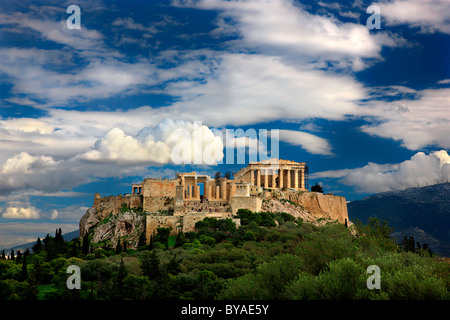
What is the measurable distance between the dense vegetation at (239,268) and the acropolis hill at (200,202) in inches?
139

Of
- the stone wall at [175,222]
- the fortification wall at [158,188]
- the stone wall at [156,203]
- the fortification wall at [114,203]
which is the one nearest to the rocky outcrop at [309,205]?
the stone wall at [175,222]

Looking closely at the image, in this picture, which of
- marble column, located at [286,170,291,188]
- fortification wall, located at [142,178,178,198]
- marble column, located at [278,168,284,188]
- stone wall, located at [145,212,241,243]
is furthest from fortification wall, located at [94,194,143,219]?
marble column, located at [286,170,291,188]

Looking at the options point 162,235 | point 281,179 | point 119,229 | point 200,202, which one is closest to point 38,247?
point 119,229

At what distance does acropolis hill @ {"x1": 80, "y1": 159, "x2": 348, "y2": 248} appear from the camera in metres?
65.8

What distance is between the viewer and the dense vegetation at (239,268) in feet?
95.6

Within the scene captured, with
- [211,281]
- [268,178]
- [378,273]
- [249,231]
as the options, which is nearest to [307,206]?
[268,178]

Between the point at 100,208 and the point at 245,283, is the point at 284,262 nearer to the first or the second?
the point at 245,283

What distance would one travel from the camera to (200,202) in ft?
234

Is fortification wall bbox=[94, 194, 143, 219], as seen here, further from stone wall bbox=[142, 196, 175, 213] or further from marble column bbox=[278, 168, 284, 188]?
marble column bbox=[278, 168, 284, 188]

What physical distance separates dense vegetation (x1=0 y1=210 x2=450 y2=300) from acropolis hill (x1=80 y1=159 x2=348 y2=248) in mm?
3527

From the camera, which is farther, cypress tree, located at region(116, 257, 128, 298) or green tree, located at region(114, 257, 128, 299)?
cypress tree, located at region(116, 257, 128, 298)

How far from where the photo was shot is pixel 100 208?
7781 centimetres

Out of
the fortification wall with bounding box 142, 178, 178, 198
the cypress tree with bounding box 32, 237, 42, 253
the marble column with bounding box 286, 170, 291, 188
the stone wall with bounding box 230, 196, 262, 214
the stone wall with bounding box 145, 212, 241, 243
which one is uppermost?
the marble column with bounding box 286, 170, 291, 188

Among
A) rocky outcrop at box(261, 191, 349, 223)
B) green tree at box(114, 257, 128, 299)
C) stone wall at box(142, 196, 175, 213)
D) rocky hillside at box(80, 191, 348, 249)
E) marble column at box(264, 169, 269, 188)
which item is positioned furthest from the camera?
marble column at box(264, 169, 269, 188)
